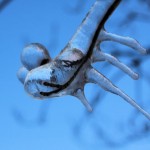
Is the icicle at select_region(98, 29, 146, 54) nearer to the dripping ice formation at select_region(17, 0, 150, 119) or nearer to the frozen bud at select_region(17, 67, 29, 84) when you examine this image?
the dripping ice formation at select_region(17, 0, 150, 119)

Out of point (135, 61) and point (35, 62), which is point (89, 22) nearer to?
point (35, 62)

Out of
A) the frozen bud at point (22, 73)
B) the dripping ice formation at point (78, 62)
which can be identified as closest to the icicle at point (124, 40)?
the dripping ice formation at point (78, 62)

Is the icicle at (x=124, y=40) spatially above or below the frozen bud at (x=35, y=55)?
below

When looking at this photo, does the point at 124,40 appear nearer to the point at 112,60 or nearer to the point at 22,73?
the point at 112,60

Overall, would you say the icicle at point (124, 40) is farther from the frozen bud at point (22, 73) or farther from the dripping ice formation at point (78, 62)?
the frozen bud at point (22, 73)

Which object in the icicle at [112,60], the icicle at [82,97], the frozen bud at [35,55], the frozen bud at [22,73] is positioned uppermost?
the frozen bud at [35,55]

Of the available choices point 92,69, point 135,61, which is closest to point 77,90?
point 92,69

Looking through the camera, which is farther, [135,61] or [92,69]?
[135,61]
